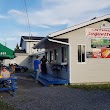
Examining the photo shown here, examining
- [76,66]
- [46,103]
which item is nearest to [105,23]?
[76,66]

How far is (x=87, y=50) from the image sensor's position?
54.9 ft

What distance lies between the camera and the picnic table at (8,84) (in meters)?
12.1

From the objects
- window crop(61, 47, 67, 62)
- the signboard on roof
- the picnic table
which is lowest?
the picnic table

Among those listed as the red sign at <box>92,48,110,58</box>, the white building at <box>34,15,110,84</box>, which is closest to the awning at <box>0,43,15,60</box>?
the white building at <box>34,15,110,84</box>

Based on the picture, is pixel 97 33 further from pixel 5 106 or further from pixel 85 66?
pixel 5 106

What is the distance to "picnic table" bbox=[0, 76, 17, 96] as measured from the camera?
12125 mm

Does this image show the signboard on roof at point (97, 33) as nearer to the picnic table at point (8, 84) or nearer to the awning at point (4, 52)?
the awning at point (4, 52)

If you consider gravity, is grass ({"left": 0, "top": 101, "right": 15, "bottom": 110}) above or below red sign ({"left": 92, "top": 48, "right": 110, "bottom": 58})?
below

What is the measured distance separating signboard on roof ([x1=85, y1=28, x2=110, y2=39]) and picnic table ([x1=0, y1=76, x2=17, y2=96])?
20.7 feet

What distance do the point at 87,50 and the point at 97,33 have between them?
1.35m

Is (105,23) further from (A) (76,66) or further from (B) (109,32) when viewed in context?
(A) (76,66)

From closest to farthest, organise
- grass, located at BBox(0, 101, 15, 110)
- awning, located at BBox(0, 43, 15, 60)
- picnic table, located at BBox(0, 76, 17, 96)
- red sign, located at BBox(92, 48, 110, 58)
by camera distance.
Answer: grass, located at BBox(0, 101, 15, 110)
picnic table, located at BBox(0, 76, 17, 96)
awning, located at BBox(0, 43, 15, 60)
red sign, located at BBox(92, 48, 110, 58)

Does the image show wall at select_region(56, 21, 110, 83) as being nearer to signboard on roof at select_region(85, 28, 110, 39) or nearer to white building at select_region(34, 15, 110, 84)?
white building at select_region(34, 15, 110, 84)

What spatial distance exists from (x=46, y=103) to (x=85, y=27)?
8138 mm
